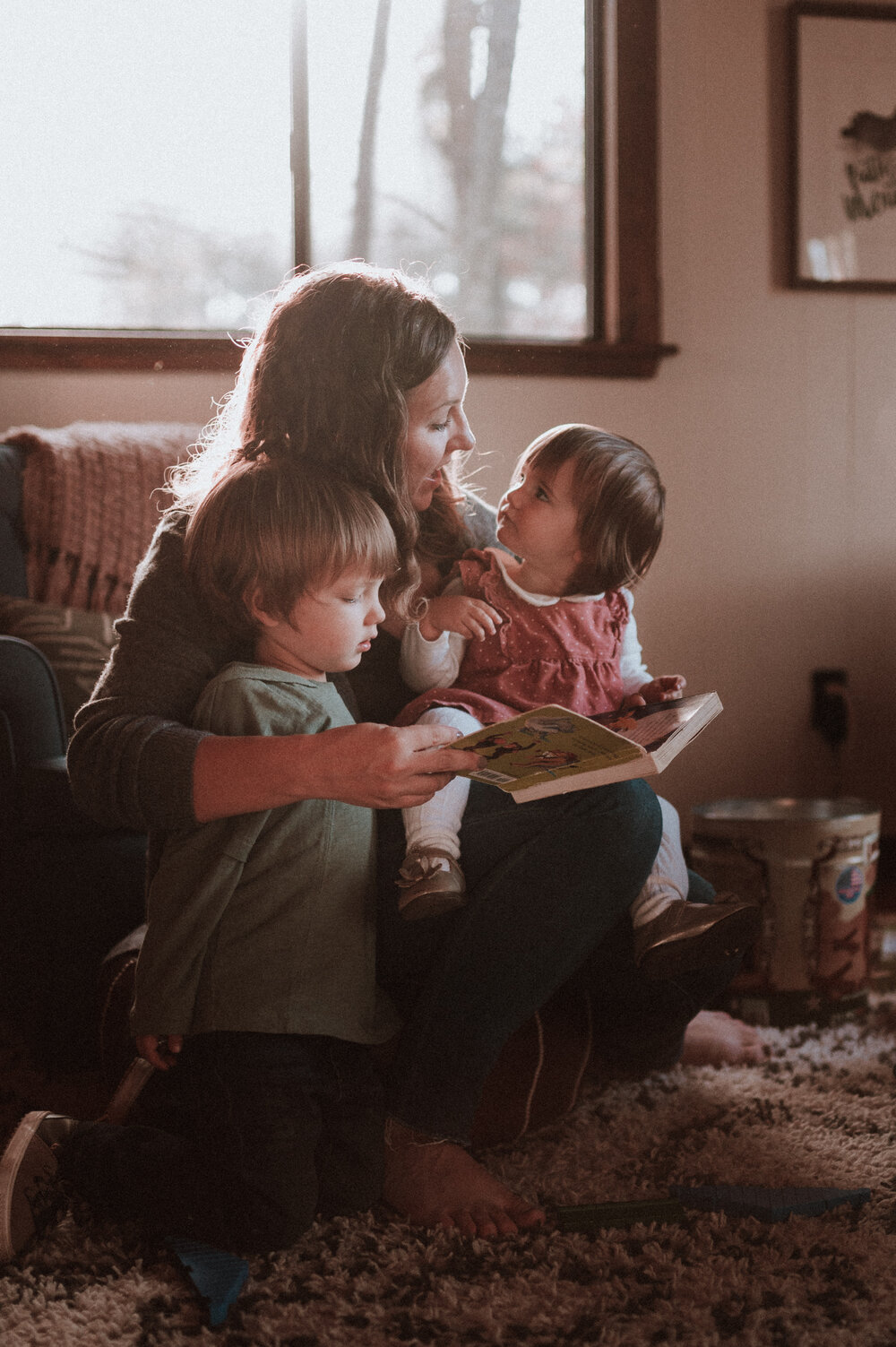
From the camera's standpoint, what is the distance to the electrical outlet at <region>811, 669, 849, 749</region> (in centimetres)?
249

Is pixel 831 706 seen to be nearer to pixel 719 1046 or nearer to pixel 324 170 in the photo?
pixel 719 1046

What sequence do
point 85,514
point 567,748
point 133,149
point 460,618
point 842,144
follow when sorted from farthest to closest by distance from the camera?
point 842,144 < point 133,149 < point 85,514 < point 460,618 < point 567,748

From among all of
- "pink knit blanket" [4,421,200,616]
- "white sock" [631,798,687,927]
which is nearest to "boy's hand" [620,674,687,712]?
"white sock" [631,798,687,927]

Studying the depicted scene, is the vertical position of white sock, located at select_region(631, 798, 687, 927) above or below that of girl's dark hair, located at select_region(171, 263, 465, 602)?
below

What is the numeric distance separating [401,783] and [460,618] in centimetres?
40

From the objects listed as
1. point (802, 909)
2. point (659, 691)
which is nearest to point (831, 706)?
point (802, 909)

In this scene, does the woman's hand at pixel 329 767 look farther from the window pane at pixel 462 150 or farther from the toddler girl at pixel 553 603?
the window pane at pixel 462 150

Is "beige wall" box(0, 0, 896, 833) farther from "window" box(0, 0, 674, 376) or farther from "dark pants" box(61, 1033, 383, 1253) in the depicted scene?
"dark pants" box(61, 1033, 383, 1253)

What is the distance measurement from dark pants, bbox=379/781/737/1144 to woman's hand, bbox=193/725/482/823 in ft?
Answer: 0.59

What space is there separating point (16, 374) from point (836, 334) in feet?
5.45

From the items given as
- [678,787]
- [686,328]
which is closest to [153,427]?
[686,328]

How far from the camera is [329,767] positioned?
953mm

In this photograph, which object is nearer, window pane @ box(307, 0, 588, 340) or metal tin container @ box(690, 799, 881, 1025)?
metal tin container @ box(690, 799, 881, 1025)

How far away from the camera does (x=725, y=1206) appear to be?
1115 mm
